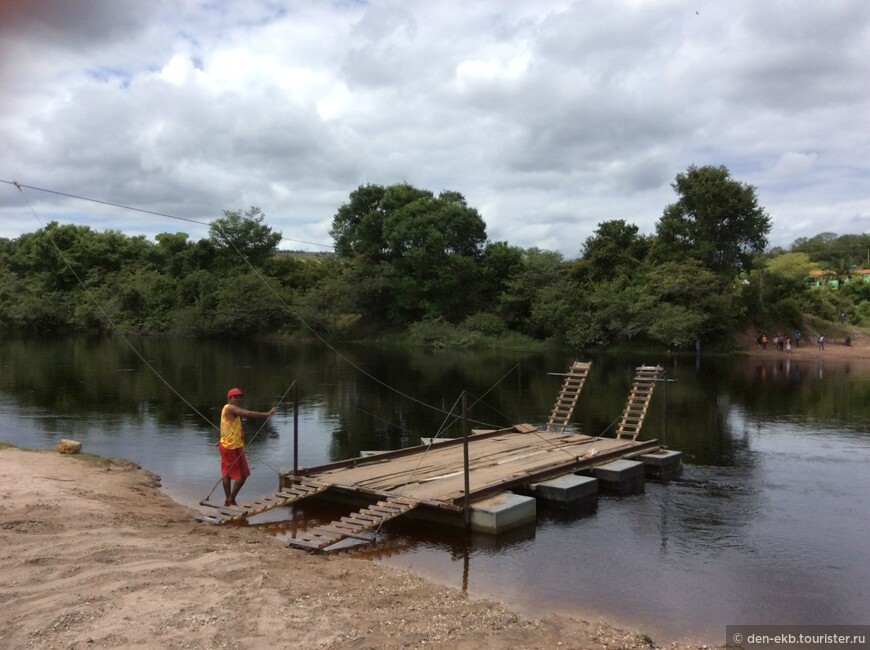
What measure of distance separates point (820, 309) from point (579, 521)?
4818 centimetres

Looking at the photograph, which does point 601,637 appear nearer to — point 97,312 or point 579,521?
point 579,521

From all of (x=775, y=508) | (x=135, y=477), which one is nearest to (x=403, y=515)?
(x=135, y=477)

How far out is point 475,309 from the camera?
2178 inches

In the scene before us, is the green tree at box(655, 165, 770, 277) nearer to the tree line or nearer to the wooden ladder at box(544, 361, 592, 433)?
the tree line

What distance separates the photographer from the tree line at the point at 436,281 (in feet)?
151

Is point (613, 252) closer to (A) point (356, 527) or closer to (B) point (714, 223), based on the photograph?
(B) point (714, 223)

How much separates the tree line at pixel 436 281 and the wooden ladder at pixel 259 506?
29.3 metres

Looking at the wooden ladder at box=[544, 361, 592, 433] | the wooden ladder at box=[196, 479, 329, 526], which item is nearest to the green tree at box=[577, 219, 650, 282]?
the wooden ladder at box=[544, 361, 592, 433]

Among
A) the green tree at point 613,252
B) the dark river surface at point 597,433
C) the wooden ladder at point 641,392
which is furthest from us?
the green tree at point 613,252

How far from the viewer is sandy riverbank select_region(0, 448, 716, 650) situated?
546cm

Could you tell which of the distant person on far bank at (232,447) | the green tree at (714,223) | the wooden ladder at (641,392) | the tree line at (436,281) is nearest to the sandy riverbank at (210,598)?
the distant person on far bank at (232,447)

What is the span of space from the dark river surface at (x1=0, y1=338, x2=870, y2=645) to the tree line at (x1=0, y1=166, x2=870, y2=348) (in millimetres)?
10210

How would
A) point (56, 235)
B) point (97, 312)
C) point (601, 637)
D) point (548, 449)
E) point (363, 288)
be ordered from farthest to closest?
point (56, 235) < point (97, 312) < point (363, 288) < point (548, 449) < point (601, 637)

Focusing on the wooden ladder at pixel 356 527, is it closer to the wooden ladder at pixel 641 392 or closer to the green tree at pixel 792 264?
the wooden ladder at pixel 641 392
